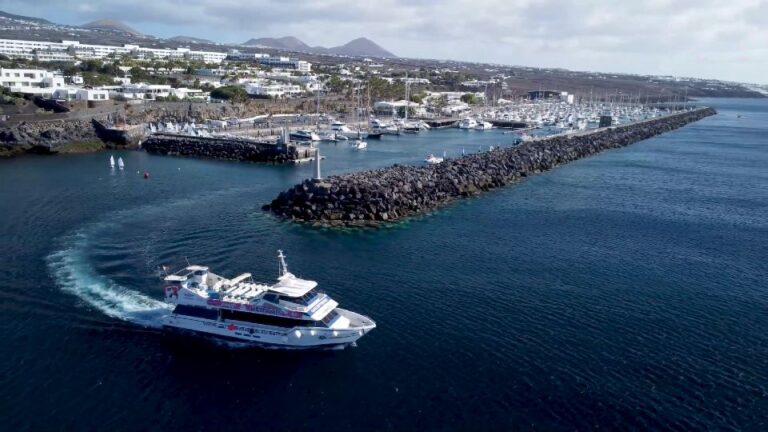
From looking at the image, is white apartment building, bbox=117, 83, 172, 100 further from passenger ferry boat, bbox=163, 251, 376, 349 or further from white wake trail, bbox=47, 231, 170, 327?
passenger ferry boat, bbox=163, 251, 376, 349

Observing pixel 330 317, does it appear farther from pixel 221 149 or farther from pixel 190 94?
pixel 190 94

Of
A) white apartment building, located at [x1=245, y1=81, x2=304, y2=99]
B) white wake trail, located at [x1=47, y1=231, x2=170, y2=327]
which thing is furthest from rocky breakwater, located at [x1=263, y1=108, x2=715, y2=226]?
white apartment building, located at [x1=245, y1=81, x2=304, y2=99]

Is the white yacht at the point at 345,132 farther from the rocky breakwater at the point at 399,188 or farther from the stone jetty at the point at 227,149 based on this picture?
the rocky breakwater at the point at 399,188

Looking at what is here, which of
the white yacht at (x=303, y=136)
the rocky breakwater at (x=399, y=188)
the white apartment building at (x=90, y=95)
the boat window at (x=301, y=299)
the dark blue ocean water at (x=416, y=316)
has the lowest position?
the dark blue ocean water at (x=416, y=316)

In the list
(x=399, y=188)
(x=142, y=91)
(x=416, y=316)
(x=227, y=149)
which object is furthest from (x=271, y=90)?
(x=416, y=316)

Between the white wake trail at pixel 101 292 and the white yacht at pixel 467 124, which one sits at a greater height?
the white yacht at pixel 467 124

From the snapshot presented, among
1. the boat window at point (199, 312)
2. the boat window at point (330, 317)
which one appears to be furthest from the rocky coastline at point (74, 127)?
the boat window at point (330, 317)
